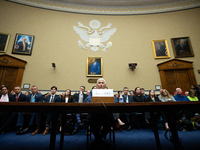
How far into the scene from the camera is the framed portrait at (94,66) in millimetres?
7321

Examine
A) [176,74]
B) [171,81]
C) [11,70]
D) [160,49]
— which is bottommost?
[171,81]

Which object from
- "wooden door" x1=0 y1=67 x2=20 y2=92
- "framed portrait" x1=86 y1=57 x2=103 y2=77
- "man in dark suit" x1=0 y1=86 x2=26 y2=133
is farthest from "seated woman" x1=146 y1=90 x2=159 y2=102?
"wooden door" x1=0 y1=67 x2=20 y2=92

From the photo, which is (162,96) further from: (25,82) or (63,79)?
(25,82)

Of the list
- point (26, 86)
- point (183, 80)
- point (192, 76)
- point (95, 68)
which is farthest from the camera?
point (95, 68)

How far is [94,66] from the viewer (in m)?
7.46

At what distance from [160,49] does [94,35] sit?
474cm

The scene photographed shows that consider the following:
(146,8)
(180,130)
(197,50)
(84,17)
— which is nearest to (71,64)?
(84,17)

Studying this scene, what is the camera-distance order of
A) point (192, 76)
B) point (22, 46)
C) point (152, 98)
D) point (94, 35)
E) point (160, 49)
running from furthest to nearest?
1. point (94, 35)
2. point (160, 49)
3. point (22, 46)
4. point (192, 76)
5. point (152, 98)

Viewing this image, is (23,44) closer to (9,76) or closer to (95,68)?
(9,76)

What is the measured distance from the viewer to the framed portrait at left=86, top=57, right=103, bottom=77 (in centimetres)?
732

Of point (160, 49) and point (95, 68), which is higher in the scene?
point (160, 49)

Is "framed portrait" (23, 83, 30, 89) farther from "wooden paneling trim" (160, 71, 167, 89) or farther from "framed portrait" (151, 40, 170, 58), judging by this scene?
"framed portrait" (151, 40, 170, 58)

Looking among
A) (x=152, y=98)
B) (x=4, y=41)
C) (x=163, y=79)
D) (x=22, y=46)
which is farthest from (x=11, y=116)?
(x=163, y=79)

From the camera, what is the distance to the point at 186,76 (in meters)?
7.12
